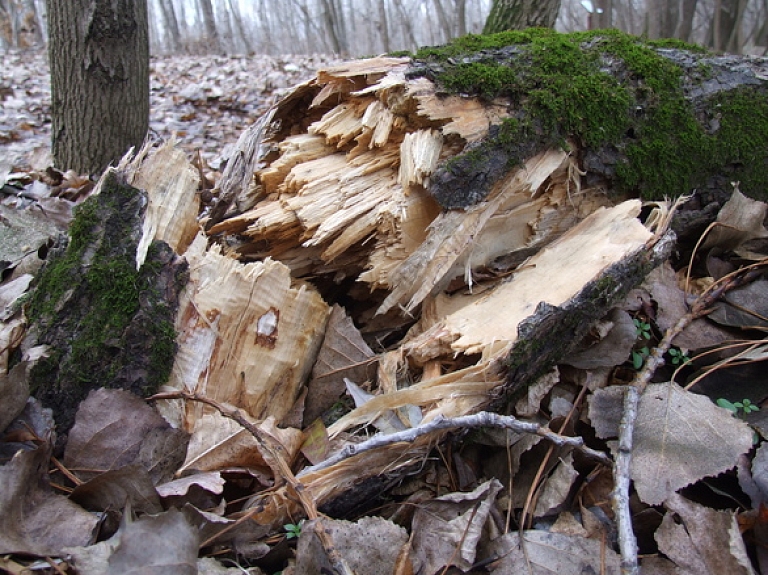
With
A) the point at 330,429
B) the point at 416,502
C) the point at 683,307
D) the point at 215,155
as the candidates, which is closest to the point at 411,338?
the point at 330,429

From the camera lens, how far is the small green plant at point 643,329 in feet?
6.95

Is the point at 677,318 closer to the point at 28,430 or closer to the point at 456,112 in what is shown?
the point at 456,112

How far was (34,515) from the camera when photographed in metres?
1.38

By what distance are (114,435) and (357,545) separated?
2.64ft

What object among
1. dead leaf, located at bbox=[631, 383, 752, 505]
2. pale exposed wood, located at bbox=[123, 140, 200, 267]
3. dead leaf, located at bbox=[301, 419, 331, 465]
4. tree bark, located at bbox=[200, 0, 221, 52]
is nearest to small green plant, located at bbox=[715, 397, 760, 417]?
dead leaf, located at bbox=[631, 383, 752, 505]

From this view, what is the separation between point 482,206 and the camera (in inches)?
82.4

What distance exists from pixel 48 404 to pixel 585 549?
5.46 ft

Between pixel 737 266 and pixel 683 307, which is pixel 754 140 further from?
pixel 683 307

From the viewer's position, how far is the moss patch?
2098 millimetres

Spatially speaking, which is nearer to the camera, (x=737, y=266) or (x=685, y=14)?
(x=737, y=266)

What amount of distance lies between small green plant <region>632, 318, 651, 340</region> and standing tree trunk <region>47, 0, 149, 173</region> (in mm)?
3451

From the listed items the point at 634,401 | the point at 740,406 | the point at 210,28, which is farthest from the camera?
the point at 210,28

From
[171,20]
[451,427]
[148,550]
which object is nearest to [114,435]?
[148,550]

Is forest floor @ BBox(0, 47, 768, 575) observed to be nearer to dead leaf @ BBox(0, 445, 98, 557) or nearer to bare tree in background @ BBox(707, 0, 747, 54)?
dead leaf @ BBox(0, 445, 98, 557)
